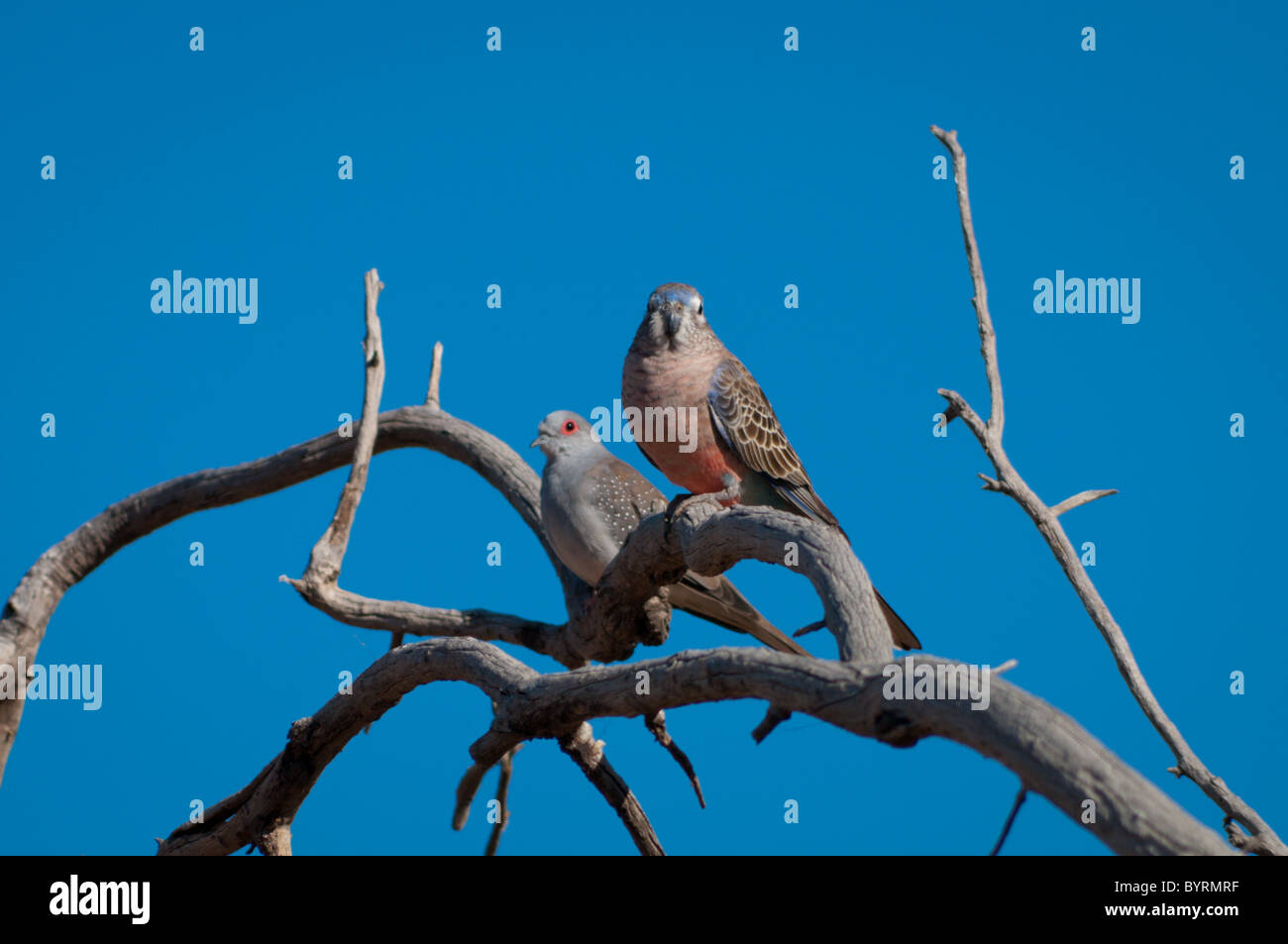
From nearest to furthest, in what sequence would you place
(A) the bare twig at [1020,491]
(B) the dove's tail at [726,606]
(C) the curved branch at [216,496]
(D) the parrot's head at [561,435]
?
(A) the bare twig at [1020,491] → (B) the dove's tail at [726,606] → (D) the parrot's head at [561,435] → (C) the curved branch at [216,496]

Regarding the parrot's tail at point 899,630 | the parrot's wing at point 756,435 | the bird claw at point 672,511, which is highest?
the parrot's wing at point 756,435

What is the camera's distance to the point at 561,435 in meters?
5.08

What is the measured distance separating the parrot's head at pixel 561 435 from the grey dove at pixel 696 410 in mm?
555

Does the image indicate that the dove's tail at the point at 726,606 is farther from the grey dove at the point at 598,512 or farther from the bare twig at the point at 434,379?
the bare twig at the point at 434,379

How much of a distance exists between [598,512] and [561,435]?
41 cm

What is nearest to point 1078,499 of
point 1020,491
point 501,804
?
point 1020,491

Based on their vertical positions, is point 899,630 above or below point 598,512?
below

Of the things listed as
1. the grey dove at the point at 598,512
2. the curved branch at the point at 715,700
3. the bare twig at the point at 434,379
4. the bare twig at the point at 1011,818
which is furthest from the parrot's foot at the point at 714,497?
the bare twig at the point at 434,379

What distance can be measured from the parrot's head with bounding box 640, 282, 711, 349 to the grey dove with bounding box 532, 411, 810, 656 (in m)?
0.76

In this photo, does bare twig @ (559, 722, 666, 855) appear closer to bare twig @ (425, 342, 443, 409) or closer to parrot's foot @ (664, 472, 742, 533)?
parrot's foot @ (664, 472, 742, 533)

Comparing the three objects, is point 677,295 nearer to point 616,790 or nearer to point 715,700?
point 616,790

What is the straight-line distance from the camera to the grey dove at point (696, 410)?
14.5ft
